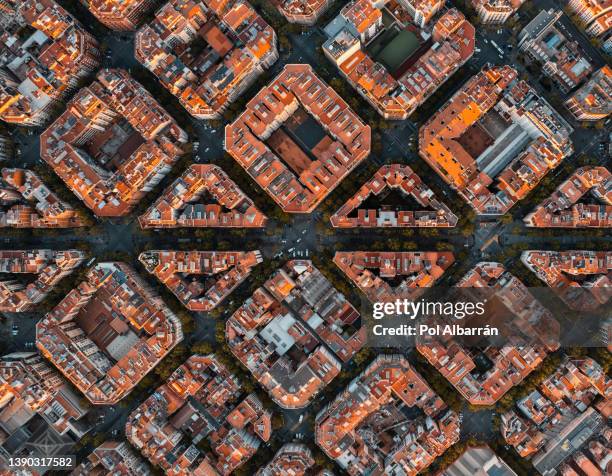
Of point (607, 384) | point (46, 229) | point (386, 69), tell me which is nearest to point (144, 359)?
point (46, 229)

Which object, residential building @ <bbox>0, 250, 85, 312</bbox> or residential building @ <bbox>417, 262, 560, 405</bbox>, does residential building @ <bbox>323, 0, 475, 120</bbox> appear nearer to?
residential building @ <bbox>417, 262, 560, 405</bbox>

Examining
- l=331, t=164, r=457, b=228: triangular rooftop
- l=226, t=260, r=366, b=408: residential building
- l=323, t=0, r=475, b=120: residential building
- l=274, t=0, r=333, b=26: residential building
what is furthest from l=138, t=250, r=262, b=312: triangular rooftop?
l=274, t=0, r=333, b=26: residential building

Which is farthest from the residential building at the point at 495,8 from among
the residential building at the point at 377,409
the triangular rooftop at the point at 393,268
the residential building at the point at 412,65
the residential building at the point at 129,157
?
the residential building at the point at 377,409

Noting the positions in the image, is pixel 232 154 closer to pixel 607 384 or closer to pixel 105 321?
pixel 105 321

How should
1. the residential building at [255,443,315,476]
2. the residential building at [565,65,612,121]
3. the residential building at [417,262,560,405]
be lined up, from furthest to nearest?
the residential building at [255,443,315,476] → the residential building at [417,262,560,405] → the residential building at [565,65,612,121]

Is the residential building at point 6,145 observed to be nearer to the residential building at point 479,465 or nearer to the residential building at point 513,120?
the residential building at point 513,120

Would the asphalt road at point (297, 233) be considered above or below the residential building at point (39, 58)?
below
